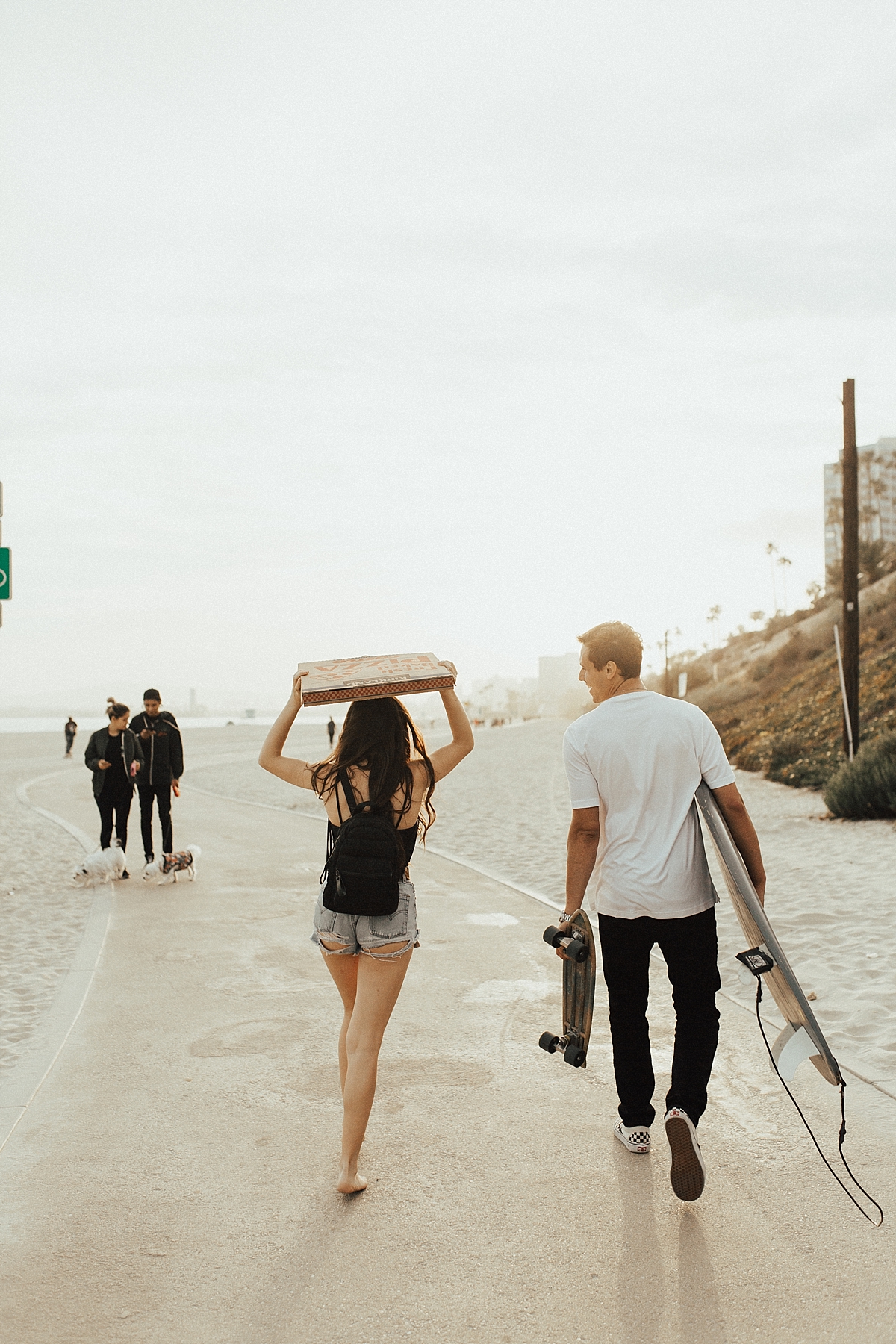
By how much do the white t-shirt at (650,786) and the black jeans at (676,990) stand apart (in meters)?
0.06

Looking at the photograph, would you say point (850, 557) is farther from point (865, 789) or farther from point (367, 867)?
point (367, 867)

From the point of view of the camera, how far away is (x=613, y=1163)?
386 cm

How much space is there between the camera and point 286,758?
150 inches

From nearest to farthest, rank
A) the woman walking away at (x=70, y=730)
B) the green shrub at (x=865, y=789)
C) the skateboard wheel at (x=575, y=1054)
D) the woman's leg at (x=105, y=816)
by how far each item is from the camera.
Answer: the skateboard wheel at (x=575, y=1054) → the woman's leg at (x=105, y=816) → the green shrub at (x=865, y=789) → the woman walking away at (x=70, y=730)

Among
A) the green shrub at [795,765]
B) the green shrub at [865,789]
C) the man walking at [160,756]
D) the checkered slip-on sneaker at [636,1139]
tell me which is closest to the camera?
the checkered slip-on sneaker at [636,1139]

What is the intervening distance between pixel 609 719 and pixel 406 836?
0.83 metres

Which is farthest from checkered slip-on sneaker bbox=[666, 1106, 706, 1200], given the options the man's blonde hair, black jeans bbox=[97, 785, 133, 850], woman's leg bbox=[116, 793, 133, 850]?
woman's leg bbox=[116, 793, 133, 850]

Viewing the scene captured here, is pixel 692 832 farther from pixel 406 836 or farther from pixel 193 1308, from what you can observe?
pixel 193 1308

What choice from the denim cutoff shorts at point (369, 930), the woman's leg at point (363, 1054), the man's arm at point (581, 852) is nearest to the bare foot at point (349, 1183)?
the woman's leg at point (363, 1054)

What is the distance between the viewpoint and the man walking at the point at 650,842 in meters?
3.63

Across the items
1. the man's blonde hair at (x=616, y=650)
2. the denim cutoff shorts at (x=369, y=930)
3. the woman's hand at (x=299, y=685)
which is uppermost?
the man's blonde hair at (x=616, y=650)

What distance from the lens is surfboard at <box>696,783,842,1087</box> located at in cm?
332

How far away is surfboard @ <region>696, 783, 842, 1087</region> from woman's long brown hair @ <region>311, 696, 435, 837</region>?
1019 millimetres

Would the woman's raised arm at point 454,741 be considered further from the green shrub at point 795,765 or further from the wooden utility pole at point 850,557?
the green shrub at point 795,765
